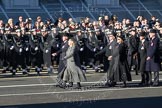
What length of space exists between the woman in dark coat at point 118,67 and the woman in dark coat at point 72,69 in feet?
3.49

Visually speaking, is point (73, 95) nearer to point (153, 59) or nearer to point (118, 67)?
point (118, 67)

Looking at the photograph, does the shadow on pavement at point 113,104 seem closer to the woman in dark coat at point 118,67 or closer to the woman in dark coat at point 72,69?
the woman in dark coat at point 72,69

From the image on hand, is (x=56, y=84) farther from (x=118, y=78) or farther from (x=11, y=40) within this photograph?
(x=11, y=40)

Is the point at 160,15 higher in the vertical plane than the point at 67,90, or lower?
higher

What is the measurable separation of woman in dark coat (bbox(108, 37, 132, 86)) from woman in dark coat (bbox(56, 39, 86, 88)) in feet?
3.49

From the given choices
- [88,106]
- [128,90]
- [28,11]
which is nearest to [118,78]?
[128,90]

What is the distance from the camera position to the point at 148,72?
19.9 meters

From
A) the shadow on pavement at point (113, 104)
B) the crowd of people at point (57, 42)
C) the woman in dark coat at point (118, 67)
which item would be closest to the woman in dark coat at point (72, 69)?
the woman in dark coat at point (118, 67)

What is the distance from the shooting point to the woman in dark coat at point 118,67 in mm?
19031

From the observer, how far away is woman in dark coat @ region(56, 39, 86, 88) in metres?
18.5

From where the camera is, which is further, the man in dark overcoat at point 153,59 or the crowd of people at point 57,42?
the crowd of people at point 57,42

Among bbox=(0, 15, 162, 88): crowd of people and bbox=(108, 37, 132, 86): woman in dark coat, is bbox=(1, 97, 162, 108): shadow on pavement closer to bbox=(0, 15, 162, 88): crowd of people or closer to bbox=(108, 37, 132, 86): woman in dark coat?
bbox=(108, 37, 132, 86): woman in dark coat

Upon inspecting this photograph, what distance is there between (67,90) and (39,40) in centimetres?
644

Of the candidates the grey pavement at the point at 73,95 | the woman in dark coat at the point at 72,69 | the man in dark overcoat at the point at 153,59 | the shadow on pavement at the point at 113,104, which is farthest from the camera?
the man in dark overcoat at the point at 153,59
